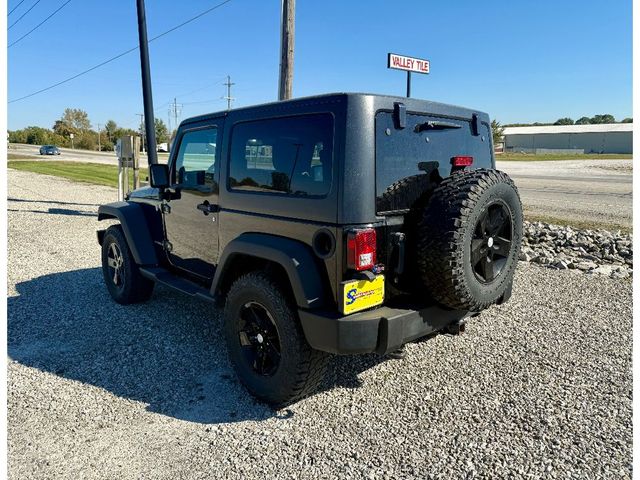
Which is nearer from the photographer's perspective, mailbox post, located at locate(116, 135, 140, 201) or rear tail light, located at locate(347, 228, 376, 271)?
rear tail light, located at locate(347, 228, 376, 271)

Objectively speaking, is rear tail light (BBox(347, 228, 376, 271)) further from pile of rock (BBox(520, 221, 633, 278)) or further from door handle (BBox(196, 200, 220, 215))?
pile of rock (BBox(520, 221, 633, 278))

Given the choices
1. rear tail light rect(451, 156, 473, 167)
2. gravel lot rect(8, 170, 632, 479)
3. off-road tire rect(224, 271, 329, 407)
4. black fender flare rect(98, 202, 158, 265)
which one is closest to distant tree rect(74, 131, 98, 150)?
black fender flare rect(98, 202, 158, 265)

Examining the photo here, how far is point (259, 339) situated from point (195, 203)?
1.41m

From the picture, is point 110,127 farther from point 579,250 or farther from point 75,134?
point 579,250

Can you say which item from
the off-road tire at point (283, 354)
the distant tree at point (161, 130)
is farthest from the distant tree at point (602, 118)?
the off-road tire at point (283, 354)

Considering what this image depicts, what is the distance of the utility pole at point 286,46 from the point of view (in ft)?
27.0

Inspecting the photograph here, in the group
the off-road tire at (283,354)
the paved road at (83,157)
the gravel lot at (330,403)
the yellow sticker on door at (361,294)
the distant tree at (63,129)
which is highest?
the distant tree at (63,129)

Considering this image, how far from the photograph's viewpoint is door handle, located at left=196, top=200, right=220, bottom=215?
3680mm

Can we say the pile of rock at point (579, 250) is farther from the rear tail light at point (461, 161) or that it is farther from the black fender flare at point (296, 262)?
the black fender flare at point (296, 262)

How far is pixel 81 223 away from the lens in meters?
10.4

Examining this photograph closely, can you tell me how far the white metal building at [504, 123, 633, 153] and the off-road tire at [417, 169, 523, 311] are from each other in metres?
84.8

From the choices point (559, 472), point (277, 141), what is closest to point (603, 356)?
point (559, 472)

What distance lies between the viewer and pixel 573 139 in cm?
8350

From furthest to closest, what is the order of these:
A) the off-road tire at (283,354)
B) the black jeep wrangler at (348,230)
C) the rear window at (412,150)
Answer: the off-road tire at (283,354), the rear window at (412,150), the black jeep wrangler at (348,230)
